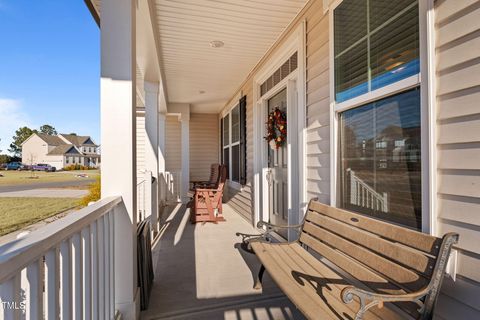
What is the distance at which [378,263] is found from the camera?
4.99ft

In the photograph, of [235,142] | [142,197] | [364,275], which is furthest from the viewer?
[235,142]

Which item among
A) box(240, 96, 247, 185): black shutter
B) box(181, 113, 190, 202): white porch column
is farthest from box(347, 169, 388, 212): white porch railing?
box(181, 113, 190, 202): white porch column

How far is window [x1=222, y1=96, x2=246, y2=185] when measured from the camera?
5.61 meters

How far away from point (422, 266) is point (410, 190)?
50 centimetres

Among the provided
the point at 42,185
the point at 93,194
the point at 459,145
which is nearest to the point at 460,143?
the point at 459,145

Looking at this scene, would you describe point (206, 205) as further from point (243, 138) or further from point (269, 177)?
point (243, 138)

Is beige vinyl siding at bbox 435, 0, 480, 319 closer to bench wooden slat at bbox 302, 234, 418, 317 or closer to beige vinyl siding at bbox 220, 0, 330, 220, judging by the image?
bench wooden slat at bbox 302, 234, 418, 317

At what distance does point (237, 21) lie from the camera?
305cm

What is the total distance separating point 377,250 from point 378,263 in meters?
0.07

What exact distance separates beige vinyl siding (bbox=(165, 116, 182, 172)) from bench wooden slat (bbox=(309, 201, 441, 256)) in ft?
24.1

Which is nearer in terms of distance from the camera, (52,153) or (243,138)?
(52,153)

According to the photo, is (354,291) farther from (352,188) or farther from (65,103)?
(65,103)

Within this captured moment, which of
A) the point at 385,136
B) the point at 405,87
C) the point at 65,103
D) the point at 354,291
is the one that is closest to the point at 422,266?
the point at 354,291

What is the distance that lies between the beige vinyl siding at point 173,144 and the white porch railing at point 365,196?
7322mm
